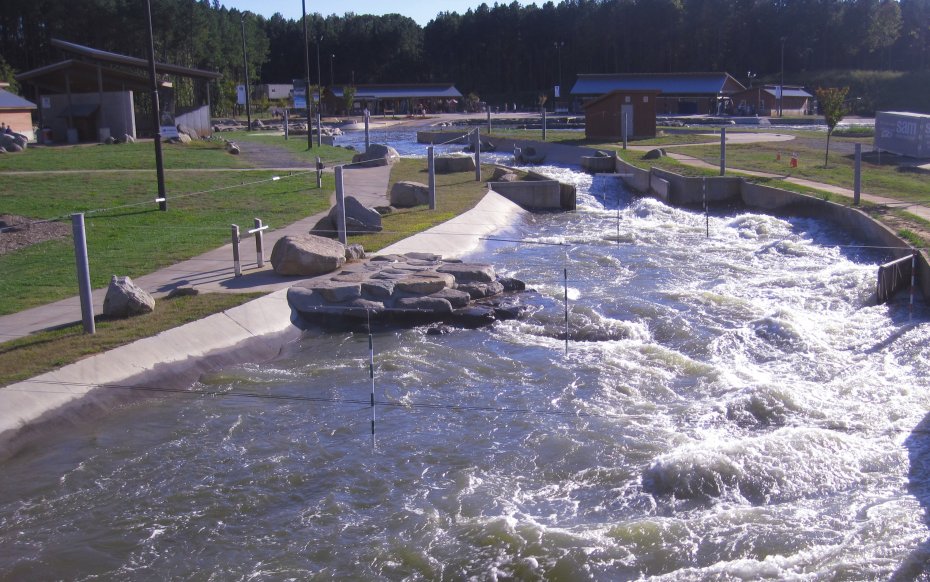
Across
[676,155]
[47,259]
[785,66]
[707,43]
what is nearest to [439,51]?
[707,43]

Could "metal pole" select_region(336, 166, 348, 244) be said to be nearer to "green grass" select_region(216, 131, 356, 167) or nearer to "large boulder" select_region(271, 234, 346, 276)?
"large boulder" select_region(271, 234, 346, 276)

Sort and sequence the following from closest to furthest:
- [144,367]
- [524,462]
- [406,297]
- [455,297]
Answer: [524,462] < [144,367] < [406,297] < [455,297]

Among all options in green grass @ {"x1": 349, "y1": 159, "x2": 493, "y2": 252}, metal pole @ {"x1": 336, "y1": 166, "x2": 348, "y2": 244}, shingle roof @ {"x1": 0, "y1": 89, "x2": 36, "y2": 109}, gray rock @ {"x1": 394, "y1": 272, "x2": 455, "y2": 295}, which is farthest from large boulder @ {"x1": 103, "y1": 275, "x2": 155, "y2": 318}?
shingle roof @ {"x1": 0, "y1": 89, "x2": 36, "y2": 109}

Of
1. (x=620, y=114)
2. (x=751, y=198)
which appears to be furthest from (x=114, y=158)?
(x=620, y=114)

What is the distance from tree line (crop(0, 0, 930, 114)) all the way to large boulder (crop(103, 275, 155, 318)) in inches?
2139

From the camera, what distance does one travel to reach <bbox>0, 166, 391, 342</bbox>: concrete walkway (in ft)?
40.6

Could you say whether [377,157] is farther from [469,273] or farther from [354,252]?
[469,273]

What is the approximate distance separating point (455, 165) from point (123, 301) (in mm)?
21571

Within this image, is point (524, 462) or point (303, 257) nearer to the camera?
point (524, 462)

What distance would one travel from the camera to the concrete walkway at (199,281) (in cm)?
1237

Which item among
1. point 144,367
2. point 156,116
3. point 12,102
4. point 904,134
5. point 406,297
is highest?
point 12,102

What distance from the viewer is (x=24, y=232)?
723 inches

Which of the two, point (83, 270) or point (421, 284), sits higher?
point (83, 270)

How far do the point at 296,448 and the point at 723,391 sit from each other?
5.00 m
